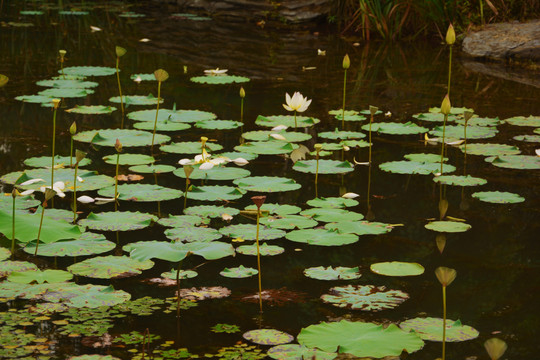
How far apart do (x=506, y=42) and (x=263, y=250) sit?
509 cm

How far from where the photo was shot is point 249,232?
9.00ft

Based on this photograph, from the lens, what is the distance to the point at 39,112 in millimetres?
4750

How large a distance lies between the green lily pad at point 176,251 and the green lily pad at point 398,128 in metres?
2.09

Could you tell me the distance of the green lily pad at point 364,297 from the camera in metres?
2.25

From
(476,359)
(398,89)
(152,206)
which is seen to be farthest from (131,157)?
(398,89)

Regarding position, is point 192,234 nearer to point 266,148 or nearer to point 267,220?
point 267,220

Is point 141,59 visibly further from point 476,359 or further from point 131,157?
point 476,359

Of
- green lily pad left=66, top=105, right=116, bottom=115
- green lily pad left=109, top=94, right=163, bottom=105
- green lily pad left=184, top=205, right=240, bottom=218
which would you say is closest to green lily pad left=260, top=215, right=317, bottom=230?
green lily pad left=184, top=205, right=240, bottom=218

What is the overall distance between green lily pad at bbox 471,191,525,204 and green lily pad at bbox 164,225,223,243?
1.16 metres

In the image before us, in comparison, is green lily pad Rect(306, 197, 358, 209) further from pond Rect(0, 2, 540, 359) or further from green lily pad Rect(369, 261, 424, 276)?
green lily pad Rect(369, 261, 424, 276)

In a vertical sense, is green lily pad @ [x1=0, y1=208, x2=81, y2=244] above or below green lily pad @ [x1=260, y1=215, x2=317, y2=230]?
above

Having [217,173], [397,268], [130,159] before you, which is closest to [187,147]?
[130,159]

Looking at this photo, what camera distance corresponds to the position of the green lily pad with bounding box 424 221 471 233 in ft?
9.45

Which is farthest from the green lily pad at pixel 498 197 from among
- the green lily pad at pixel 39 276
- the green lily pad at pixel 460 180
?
the green lily pad at pixel 39 276
